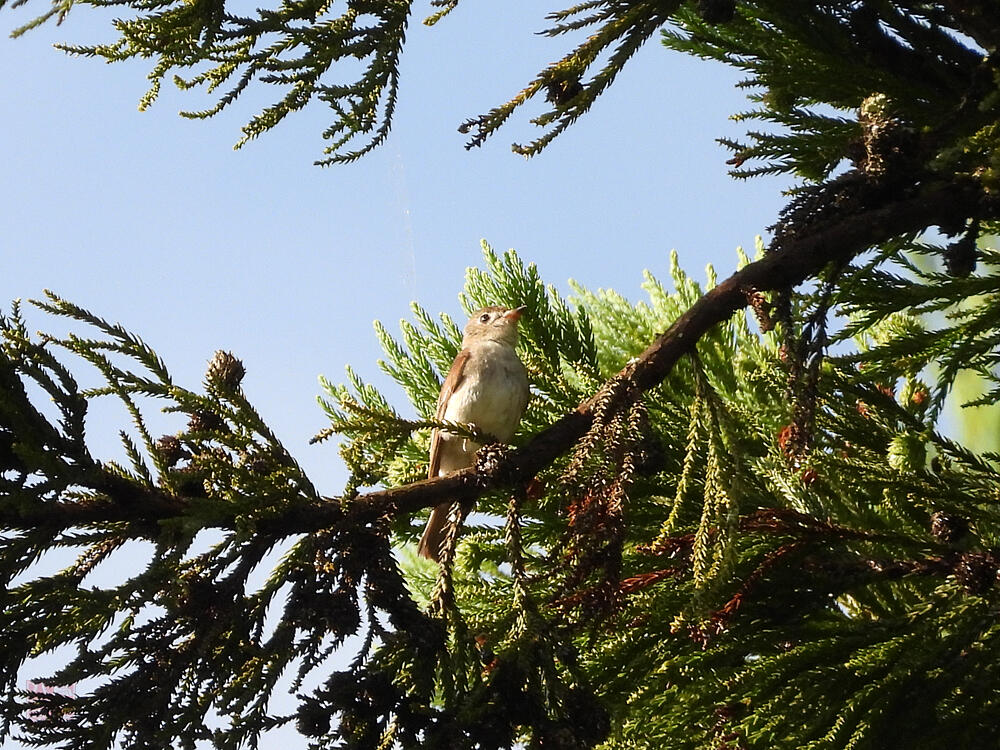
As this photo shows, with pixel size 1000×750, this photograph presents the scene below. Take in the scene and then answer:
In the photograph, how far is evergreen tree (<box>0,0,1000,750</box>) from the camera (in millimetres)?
2191

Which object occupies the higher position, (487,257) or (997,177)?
(487,257)

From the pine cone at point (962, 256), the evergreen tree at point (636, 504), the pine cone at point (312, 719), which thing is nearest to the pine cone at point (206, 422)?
the evergreen tree at point (636, 504)

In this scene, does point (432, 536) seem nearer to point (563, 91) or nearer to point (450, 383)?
point (450, 383)

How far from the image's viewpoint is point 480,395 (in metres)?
4.59

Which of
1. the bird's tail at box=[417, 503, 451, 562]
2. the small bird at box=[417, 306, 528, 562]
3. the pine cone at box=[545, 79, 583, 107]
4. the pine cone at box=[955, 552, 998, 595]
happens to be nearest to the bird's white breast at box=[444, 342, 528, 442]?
the small bird at box=[417, 306, 528, 562]

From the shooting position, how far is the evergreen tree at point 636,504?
2.19 metres

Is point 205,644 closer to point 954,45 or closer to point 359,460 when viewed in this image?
point 359,460

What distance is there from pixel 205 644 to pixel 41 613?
33 centimetres

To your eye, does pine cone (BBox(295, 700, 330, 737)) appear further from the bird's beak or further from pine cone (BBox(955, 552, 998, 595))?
the bird's beak

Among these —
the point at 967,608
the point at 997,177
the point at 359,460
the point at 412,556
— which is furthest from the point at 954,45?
the point at 412,556

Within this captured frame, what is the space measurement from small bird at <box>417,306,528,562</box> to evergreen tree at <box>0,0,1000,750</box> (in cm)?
52

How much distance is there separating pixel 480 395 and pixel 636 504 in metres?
1.30

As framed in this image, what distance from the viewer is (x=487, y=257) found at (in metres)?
4.12

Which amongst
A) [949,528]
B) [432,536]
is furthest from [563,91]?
[432,536]
